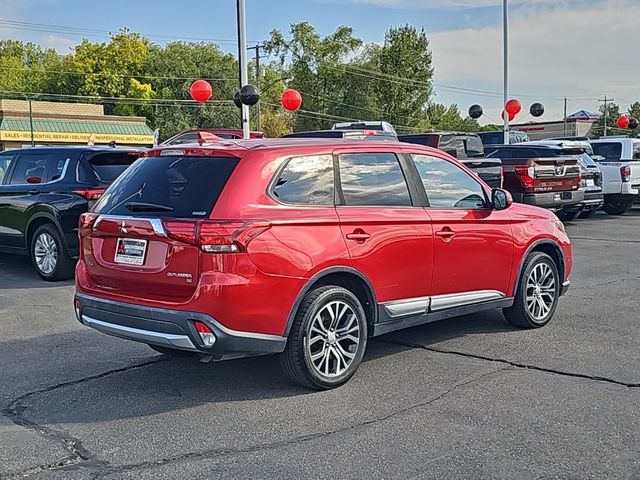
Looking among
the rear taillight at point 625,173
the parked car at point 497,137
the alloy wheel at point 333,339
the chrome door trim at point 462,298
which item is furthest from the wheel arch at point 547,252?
the parked car at point 497,137

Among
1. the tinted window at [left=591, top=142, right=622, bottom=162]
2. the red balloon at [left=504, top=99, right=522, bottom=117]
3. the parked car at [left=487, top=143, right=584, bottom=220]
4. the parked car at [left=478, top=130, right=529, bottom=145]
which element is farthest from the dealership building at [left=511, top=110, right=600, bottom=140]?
the parked car at [left=487, top=143, right=584, bottom=220]

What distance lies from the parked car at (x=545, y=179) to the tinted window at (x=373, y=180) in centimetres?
937

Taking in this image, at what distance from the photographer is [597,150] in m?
19.8

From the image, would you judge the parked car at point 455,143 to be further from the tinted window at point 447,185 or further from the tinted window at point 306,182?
the tinted window at point 306,182

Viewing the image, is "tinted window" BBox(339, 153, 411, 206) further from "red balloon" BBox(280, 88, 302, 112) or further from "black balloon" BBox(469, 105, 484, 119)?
"black balloon" BBox(469, 105, 484, 119)

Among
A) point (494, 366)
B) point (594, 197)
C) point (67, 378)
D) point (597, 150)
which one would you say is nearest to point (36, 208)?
point (67, 378)

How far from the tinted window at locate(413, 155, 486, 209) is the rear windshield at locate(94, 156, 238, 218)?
1801 mm

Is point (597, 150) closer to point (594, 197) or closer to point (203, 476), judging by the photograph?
point (594, 197)

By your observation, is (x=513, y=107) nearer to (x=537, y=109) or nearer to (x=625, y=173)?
(x=537, y=109)

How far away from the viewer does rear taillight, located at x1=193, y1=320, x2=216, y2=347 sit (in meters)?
4.71

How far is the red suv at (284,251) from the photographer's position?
15.6ft

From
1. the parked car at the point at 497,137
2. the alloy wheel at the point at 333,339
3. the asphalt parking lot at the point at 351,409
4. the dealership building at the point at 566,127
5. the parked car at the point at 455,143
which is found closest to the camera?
the asphalt parking lot at the point at 351,409

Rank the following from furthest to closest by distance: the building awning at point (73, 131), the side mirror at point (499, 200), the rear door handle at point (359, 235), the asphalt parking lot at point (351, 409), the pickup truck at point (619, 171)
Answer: the building awning at point (73, 131)
the pickup truck at point (619, 171)
the side mirror at point (499, 200)
the rear door handle at point (359, 235)
the asphalt parking lot at point (351, 409)

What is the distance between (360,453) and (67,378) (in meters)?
2.63
